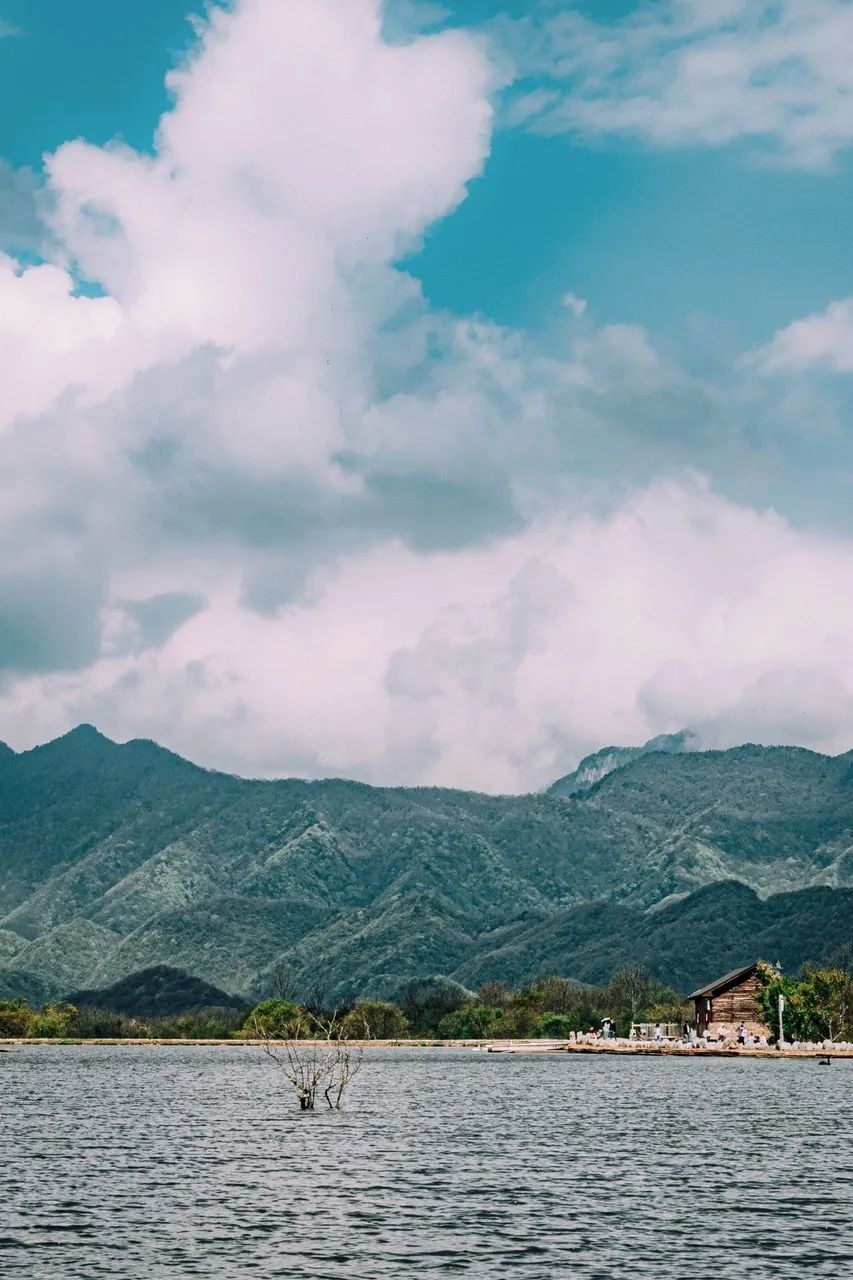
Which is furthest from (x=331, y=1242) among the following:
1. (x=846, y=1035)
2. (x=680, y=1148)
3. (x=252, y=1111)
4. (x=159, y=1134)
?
(x=846, y=1035)

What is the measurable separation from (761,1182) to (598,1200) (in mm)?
8533

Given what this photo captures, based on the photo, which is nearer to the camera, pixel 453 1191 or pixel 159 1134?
pixel 453 1191

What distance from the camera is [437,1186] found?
6219 cm

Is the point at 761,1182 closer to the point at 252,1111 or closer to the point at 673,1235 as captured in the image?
the point at 673,1235

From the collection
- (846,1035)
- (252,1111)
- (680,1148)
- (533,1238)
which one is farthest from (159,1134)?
(846,1035)

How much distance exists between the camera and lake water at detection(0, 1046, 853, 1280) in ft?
149

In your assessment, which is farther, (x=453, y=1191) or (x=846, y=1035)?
(x=846, y=1035)

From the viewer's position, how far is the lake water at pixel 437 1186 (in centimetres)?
4541

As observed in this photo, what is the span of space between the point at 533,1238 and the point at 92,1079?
398 feet

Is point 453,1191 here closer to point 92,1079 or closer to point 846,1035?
point 92,1079

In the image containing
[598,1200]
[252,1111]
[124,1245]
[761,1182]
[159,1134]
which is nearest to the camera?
[124,1245]

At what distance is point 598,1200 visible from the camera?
5753cm

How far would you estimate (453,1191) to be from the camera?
60.6 metres

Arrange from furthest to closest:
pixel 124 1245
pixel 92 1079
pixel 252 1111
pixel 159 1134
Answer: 1. pixel 92 1079
2. pixel 252 1111
3. pixel 159 1134
4. pixel 124 1245
